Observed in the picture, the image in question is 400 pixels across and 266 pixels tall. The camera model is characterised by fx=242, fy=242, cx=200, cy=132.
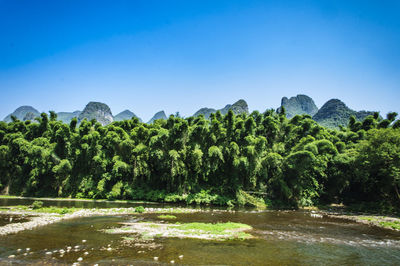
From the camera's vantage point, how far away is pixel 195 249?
12.1 metres

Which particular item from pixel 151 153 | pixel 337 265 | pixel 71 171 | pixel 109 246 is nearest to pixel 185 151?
pixel 151 153

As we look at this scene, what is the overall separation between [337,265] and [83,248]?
1180cm

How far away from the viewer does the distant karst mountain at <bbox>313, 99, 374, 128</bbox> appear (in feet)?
374

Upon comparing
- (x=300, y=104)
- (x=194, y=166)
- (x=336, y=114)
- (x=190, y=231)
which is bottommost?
(x=190, y=231)

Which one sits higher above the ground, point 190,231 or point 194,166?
point 194,166

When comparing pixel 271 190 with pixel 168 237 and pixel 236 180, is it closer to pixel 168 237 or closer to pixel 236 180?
pixel 236 180

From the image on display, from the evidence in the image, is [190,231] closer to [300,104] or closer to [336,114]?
[336,114]

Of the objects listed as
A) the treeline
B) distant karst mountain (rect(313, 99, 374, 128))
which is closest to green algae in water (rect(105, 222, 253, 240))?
the treeline

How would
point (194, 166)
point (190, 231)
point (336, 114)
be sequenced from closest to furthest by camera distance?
point (190, 231)
point (194, 166)
point (336, 114)

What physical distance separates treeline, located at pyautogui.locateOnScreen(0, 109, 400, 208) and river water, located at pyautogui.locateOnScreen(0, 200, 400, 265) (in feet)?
61.5

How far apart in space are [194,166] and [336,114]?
108 metres

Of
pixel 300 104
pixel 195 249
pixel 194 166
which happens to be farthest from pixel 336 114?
pixel 195 249

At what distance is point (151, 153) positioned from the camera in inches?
1439

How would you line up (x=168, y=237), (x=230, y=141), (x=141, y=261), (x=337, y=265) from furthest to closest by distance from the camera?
(x=230, y=141)
(x=168, y=237)
(x=337, y=265)
(x=141, y=261)
